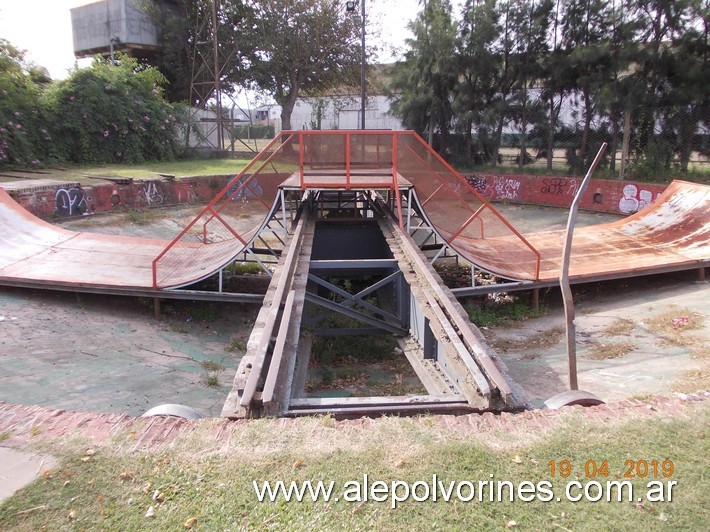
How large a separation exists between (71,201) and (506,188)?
46.2 feet

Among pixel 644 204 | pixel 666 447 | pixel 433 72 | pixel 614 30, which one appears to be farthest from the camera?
pixel 433 72

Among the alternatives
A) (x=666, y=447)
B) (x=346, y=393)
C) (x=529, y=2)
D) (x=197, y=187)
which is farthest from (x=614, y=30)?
(x=666, y=447)

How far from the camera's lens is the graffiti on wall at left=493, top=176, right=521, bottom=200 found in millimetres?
18797

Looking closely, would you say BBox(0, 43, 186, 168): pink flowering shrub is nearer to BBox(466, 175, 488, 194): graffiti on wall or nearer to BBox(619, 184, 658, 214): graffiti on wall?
BBox(466, 175, 488, 194): graffiti on wall

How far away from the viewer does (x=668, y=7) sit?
15562mm

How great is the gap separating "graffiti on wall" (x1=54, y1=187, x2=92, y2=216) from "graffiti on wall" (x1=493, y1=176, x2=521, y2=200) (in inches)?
532

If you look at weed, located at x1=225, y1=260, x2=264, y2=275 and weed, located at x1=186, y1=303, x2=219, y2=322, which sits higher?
weed, located at x1=225, y1=260, x2=264, y2=275

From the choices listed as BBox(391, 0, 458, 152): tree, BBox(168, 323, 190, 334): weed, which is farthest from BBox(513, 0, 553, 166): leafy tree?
BBox(168, 323, 190, 334): weed

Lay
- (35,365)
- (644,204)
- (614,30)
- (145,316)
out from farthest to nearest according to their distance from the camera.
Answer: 1. (614,30)
2. (644,204)
3. (145,316)
4. (35,365)

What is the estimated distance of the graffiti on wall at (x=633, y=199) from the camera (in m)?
15.4

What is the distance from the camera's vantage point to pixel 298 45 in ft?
89.8

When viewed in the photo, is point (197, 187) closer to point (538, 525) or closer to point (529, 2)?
point (529, 2)

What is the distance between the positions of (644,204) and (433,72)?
9677 millimetres

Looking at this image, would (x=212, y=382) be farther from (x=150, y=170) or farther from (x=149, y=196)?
(x=150, y=170)
